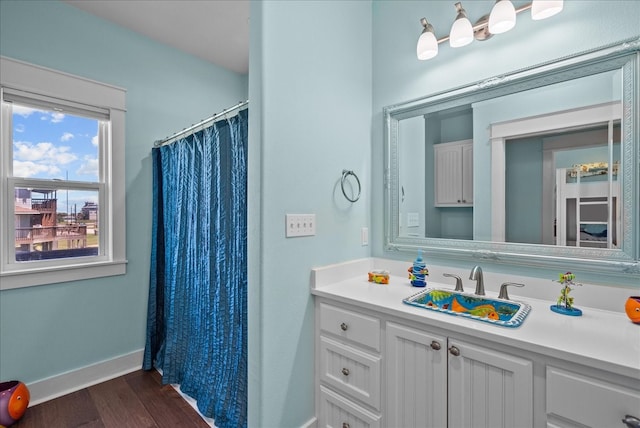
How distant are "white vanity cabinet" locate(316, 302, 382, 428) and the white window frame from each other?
1851 millimetres

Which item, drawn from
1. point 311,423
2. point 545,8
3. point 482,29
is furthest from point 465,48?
point 311,423

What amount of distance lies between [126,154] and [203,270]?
4.29 feet

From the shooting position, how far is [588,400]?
2.81 ft

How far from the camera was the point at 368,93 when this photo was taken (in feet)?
6.40

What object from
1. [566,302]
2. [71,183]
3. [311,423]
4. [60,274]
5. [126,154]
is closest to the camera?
[566,302]

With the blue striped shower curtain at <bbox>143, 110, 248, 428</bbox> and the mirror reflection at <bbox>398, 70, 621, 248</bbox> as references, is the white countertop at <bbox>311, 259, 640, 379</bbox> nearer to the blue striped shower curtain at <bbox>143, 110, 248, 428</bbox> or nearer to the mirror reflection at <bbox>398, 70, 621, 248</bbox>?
the mirror reflection at <bbox>398, 70, 621, 248</bbox>

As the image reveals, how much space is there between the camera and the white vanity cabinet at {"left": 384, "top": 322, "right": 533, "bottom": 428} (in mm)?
979

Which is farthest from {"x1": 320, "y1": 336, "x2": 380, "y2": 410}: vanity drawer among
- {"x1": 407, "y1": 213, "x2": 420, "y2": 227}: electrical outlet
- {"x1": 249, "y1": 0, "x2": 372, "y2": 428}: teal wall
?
{"x1": 407, "y1": 213, "x2": 420, "y2": 227}: electrical outlet

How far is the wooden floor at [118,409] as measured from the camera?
178 cm

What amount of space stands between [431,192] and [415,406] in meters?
1.11

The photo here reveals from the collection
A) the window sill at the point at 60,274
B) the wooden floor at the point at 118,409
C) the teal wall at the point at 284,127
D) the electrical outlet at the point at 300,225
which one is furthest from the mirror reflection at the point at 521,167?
the window sill at the point at 60,274

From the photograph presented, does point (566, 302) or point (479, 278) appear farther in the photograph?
point (479, 278)

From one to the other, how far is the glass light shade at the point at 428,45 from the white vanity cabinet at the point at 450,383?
4.65ft

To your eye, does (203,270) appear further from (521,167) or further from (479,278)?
(521,167)
